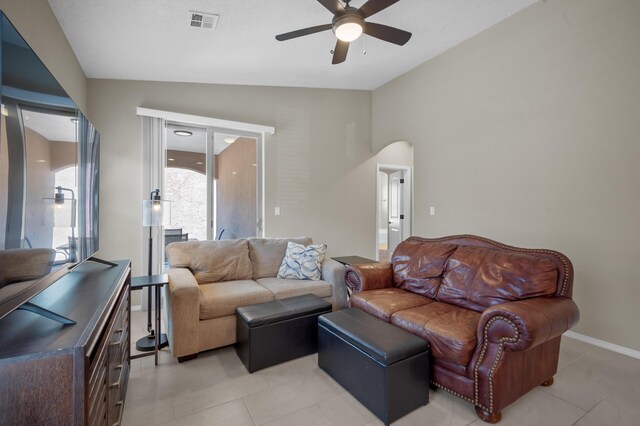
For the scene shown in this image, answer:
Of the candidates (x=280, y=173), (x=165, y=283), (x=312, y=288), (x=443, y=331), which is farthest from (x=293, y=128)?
(x=443, y=331)

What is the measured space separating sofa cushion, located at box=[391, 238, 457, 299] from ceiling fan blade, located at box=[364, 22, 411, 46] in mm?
1887

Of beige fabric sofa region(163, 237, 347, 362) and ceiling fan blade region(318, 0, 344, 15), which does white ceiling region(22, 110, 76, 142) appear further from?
ceiling fan blade region(318, 0, 344, 15)

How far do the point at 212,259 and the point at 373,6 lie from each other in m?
2.63

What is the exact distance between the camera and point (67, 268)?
1.50 metres

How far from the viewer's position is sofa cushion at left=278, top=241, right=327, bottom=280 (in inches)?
126

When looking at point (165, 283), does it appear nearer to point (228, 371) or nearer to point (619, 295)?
point (228, 371)

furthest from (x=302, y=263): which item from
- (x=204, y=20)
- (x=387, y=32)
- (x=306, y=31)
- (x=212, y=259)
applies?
(x=204, y=20)

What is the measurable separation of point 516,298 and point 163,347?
2817 mm

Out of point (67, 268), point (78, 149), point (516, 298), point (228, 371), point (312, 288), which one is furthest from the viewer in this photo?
point (312, 288)

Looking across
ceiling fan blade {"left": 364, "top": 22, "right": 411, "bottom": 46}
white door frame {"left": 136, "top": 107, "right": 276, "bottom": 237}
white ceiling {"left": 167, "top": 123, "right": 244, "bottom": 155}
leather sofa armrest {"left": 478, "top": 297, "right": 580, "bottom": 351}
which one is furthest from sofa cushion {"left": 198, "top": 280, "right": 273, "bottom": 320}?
ceiling fan blade {"left": 364, "top": 22, "right": 411, "bottom": 46}

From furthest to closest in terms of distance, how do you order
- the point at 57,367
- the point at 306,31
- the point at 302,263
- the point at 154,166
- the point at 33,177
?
the point at 154,166, the point at 302,263, the point at 306,31, the point at 33,177, the point at 57,367

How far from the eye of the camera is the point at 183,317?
233cm

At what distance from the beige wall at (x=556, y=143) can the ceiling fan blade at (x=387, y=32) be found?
61.7 inches

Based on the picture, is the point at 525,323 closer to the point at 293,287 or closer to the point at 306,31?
the point at 293,287
